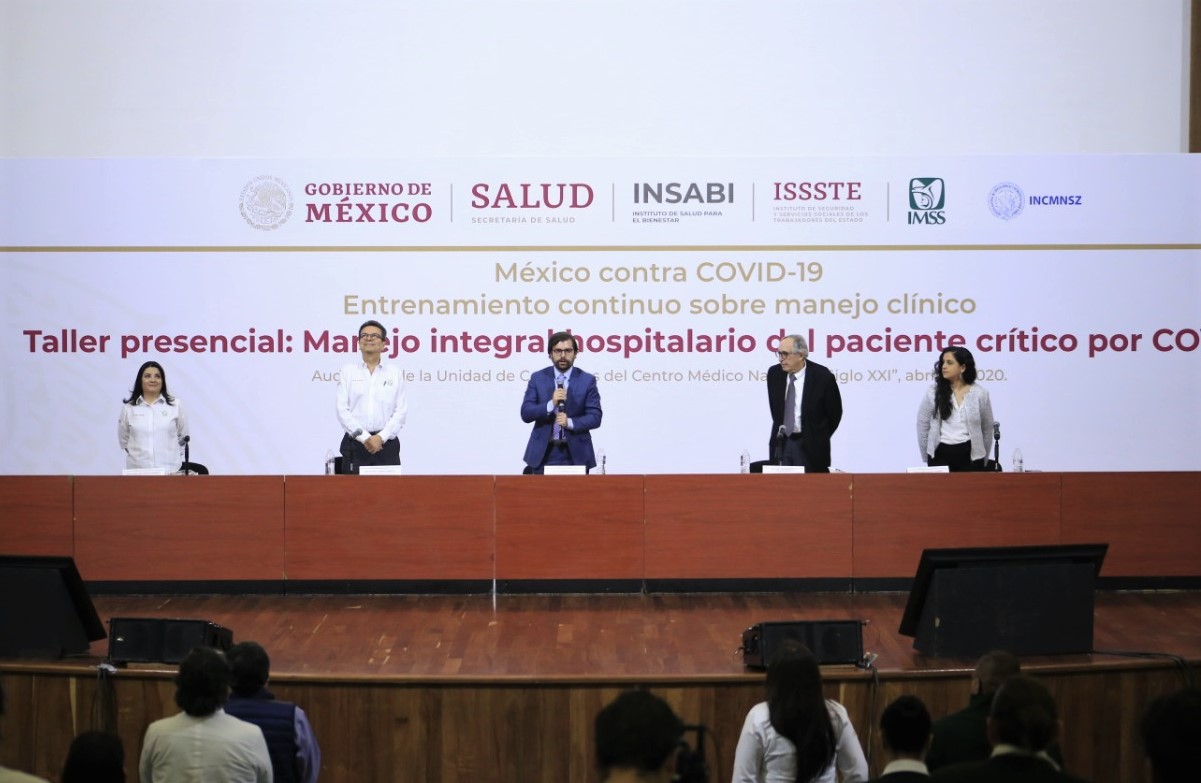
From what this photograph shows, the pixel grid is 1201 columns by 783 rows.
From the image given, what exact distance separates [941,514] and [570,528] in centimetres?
218

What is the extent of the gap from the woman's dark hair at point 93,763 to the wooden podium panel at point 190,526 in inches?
174

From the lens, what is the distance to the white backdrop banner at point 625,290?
30.6ft

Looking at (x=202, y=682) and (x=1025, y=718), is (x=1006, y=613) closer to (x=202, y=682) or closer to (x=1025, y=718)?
(x=1025, y=718)

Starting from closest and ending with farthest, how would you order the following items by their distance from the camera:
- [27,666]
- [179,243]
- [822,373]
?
[27,666]
[822,373]
[179,243]

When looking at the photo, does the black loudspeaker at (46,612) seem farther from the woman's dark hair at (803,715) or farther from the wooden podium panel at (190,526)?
the woman's dark hair at (803,715)

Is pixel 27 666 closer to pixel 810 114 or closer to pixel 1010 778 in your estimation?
pixel 1010 778

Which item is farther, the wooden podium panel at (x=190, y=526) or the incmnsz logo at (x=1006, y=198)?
the incmnsz logo at (x=1006, y=198)

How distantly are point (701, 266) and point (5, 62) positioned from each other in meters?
5.35

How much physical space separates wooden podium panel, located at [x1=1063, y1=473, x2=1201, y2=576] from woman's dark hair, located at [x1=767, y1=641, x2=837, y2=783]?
4265 millimetres

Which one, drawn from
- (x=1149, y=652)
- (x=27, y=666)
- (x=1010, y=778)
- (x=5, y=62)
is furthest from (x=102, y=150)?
(x=1010, y=778)

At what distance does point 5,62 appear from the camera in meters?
9.48

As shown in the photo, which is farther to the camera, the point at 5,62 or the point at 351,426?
the point at 5,62

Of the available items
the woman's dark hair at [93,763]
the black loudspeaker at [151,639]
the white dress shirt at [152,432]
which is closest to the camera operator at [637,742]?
the woman's dark hair at [93,763]

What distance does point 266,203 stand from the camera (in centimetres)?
934
